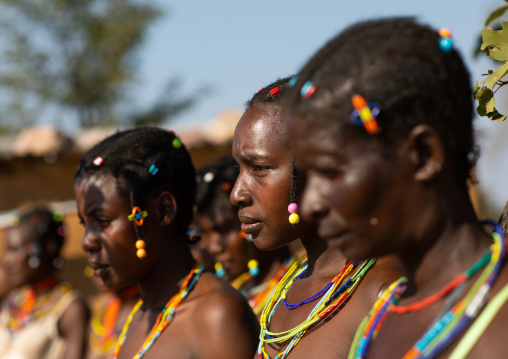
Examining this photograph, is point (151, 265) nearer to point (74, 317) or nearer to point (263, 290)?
point (263, 290)

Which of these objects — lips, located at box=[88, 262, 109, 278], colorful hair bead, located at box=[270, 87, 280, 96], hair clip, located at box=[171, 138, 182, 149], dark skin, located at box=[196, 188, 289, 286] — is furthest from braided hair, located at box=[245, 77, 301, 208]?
dark skin, located at box=[196, 188, 289, 286]

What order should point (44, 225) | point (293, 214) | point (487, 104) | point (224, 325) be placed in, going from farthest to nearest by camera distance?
point (44, 225)
point (224, 325)
point (293, 214)
point (487, 104)

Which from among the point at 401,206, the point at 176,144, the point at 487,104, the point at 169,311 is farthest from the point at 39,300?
the point at 401,206

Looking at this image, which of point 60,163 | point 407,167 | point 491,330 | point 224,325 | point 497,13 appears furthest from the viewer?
point 60,163

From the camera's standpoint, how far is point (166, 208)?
139 inches

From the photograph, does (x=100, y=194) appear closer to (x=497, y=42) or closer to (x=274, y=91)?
(x=274, y=91)

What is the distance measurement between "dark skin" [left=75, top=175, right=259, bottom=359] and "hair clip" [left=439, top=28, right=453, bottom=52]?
Result: 170 cm

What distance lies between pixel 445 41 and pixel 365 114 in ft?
1.00

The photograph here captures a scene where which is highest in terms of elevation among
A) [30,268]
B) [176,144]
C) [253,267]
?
[176,144]

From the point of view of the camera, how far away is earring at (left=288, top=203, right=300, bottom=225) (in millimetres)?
2686

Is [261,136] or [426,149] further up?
[426,149]

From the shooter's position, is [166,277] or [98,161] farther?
[98,161]

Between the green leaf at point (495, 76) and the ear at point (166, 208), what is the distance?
1.68m

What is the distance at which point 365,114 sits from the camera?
171cm
